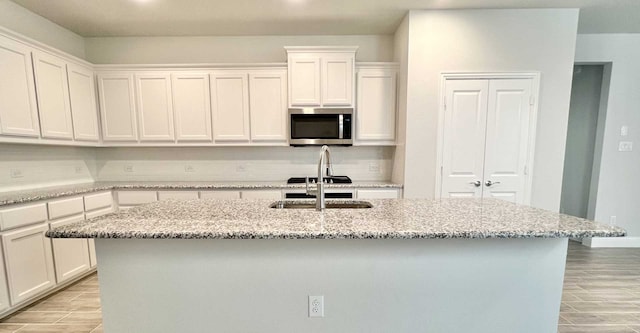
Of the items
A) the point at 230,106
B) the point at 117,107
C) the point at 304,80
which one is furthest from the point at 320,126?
the point at 117,107

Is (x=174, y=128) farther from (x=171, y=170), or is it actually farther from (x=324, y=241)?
(x=324, y=241)

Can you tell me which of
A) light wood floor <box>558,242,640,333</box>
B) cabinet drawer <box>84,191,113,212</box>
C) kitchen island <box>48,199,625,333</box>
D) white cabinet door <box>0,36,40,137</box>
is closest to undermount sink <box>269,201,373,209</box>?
kitchen island <box>48,199,625,333</box>

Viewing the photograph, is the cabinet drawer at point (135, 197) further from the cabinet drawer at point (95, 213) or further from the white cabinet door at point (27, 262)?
the white cabinet door at point (27, 262)

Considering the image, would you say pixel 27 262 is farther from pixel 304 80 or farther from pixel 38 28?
pixel 304 80

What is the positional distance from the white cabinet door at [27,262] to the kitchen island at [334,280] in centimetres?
137

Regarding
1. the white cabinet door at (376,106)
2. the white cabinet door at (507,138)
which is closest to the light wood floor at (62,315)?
the white cabinet door at (376,106)

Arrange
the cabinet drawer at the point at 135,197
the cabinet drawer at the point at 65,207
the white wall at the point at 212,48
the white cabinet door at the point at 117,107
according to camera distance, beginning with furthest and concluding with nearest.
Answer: the white wall at the point at 212,48, the white cabinet door at the point at 117,107, the cabinet drawer at the point at 135,197, the cabinet drawer at the point at 65,207

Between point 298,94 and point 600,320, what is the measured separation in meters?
3.33

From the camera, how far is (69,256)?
94.0 inches

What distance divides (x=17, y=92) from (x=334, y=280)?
3.12 metres

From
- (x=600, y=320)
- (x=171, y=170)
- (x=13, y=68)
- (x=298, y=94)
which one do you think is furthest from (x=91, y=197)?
(x=600, y=320)

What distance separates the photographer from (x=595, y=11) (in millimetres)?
2623

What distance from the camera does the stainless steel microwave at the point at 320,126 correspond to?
3.01 meters

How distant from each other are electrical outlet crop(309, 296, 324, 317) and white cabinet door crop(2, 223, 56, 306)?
7.93ft
